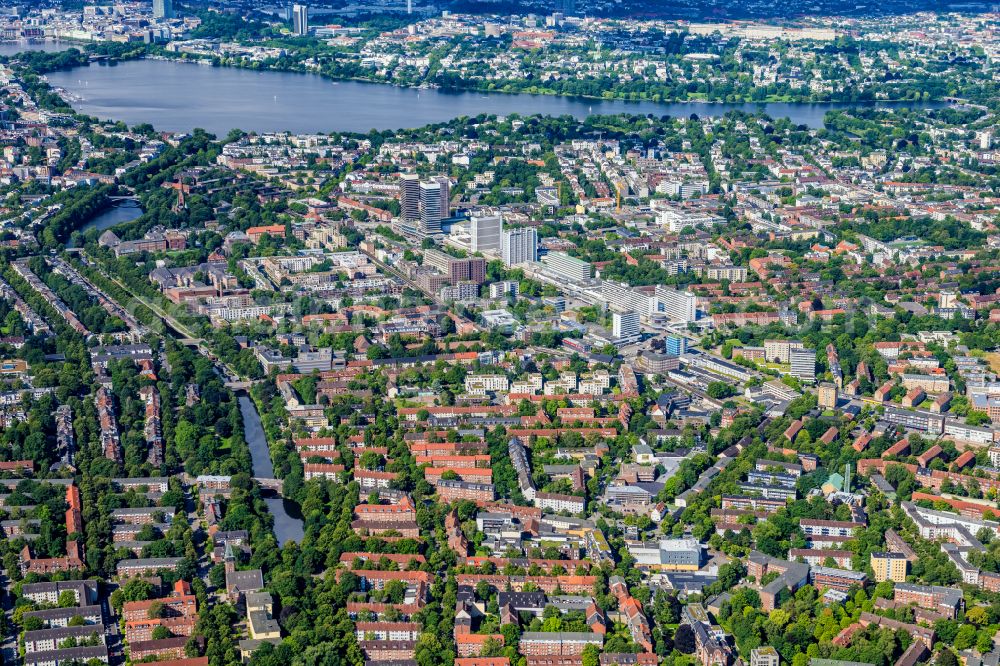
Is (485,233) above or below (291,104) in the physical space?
below

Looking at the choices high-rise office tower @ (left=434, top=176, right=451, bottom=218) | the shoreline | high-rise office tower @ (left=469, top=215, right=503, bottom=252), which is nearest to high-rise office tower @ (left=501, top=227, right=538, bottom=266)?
high-rise office tower @ (left=469, top=215, right=503, bottom=252)

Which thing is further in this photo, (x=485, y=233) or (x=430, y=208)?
(x=430, y=208)

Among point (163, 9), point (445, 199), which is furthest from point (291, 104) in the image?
point (163, 9)

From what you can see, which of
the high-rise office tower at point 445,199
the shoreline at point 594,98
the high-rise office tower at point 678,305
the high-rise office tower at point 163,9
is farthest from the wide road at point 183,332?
the high-rise office tower at point 163,9

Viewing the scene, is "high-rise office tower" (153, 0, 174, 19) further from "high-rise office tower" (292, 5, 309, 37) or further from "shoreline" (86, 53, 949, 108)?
"shoreline" (86, 53, 949, 108)

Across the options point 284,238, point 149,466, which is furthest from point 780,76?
point 149,466

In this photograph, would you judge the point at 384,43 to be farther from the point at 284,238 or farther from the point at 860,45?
the point at 284,238

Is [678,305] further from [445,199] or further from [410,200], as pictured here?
[410,200]
